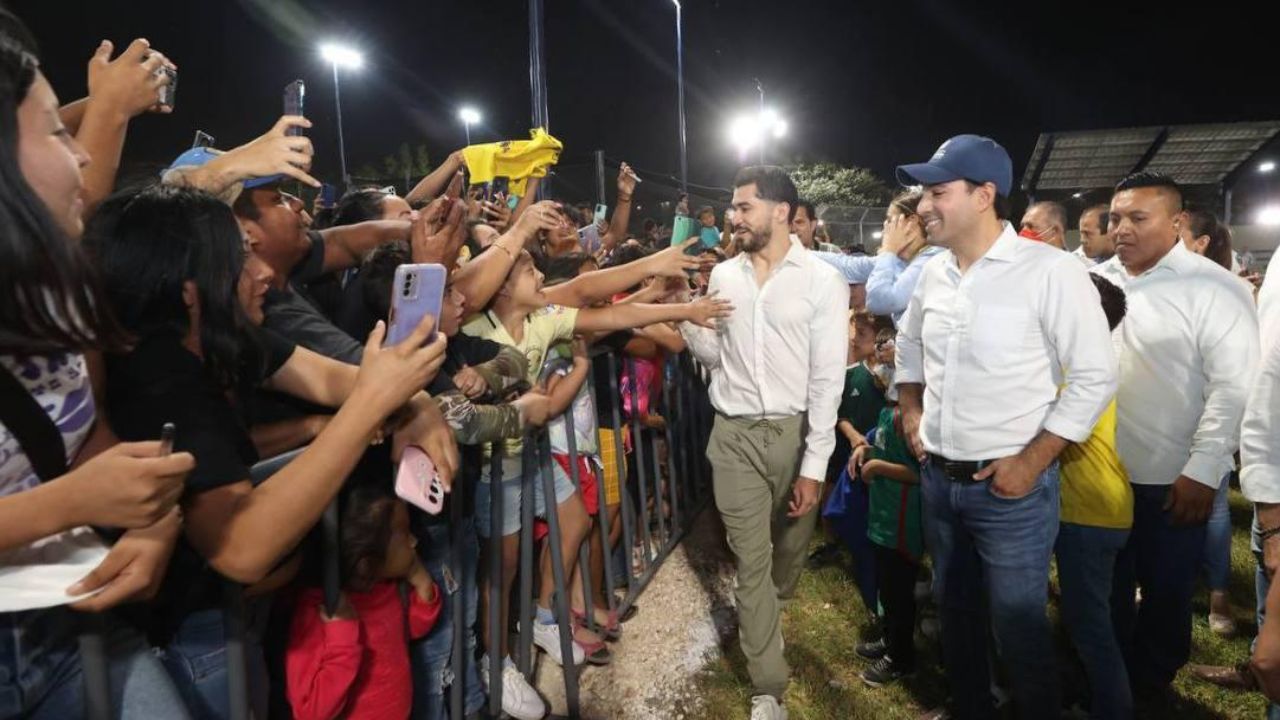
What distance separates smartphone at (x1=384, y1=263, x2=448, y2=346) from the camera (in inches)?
67.1

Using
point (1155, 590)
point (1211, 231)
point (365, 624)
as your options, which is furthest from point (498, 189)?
point (1211, 231)

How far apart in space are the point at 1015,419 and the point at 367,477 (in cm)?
252

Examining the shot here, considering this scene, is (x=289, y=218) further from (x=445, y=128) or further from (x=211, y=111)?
(x=445, y=128)

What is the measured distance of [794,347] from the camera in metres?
3.56

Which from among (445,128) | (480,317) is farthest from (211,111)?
(480,317)

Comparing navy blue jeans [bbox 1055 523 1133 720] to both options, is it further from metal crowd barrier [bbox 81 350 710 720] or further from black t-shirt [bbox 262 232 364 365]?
black t-shirt [bbox 262 232 364 365]

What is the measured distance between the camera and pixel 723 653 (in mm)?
3836

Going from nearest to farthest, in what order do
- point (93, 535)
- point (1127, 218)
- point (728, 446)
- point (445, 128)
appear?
point (93, 535), point (1127, 218), point (728, 446), point (445, 128)

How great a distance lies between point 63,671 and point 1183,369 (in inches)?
164

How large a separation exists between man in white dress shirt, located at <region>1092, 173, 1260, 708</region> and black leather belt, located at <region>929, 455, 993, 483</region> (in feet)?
3.27

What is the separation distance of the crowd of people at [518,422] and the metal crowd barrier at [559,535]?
0.03m

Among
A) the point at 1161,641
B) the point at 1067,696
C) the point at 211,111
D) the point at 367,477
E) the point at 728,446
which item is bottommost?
the point at 1067,696

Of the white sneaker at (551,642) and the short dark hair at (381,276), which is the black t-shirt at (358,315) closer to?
the short dark hair at (381,276)

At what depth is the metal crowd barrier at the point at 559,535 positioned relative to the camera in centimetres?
161
